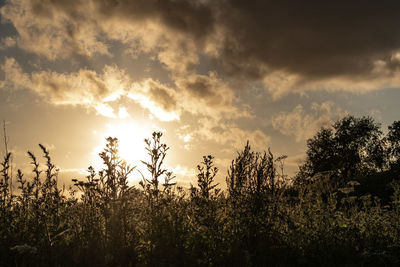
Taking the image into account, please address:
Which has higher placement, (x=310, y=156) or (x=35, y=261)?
(x=310, y=156)

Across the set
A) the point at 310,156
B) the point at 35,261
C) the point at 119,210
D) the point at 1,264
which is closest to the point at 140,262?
the point at 119,210

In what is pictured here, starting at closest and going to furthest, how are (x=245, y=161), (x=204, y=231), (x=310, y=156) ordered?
(x=204, y=231) → (x=245, y=161) → (x=310, y=156)

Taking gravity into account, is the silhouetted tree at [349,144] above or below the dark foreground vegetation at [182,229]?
above

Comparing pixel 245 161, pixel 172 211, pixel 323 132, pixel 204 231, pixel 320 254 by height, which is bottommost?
pixel 320 254

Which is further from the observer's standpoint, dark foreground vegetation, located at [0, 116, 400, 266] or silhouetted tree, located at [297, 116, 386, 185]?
silhouetted tree, located at [297, 116, 386, 185]

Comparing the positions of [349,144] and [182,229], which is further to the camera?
[349,144]

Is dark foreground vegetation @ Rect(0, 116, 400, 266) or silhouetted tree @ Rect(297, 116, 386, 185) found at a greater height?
silhouetted tree @ Rect(297, 116, 386, 185)

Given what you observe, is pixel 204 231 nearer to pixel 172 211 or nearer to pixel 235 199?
pixel 172 211

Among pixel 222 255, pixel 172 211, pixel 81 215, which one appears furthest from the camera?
pixel 81 215

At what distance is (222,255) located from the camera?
470cm

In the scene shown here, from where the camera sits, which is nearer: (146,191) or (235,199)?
(146,191)

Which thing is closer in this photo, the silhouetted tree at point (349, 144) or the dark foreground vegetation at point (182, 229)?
the dark foreground vegetation at point (182, 229)

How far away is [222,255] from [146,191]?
72.8 inches

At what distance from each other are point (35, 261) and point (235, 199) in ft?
12.6
